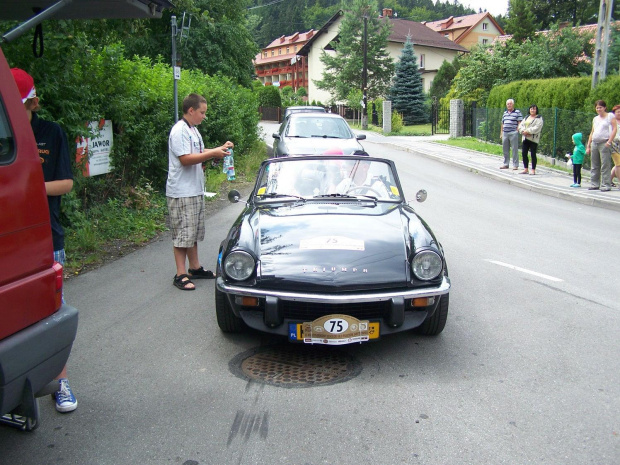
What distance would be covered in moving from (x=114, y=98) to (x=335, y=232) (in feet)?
19.9

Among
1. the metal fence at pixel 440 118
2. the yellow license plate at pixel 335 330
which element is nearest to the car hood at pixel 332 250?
the yellow license plate at pixel 335 330

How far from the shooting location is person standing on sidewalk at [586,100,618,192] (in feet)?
42.3

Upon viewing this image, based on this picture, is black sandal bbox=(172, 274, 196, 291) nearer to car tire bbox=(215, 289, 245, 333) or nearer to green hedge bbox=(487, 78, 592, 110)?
car tire bbox=(215, 289, 245, 333)

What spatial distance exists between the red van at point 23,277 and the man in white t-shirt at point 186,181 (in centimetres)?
307

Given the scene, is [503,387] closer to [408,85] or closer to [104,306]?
[104,306]

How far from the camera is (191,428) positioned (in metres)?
3.46

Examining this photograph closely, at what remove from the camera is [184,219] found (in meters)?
6.11

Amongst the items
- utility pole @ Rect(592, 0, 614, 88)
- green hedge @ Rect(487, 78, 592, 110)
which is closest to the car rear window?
utility pole @ Rect(592, 0, 614, 88)

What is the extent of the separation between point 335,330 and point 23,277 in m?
2.14

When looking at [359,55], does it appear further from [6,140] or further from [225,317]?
[6,140]

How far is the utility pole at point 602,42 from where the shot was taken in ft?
51.4

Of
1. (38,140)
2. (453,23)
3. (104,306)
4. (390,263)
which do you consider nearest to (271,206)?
(390,263)

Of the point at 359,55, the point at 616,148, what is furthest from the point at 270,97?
the point at 616,148

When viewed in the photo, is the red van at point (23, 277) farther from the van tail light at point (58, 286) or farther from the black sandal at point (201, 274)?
the black sandal at point (201, 274)
